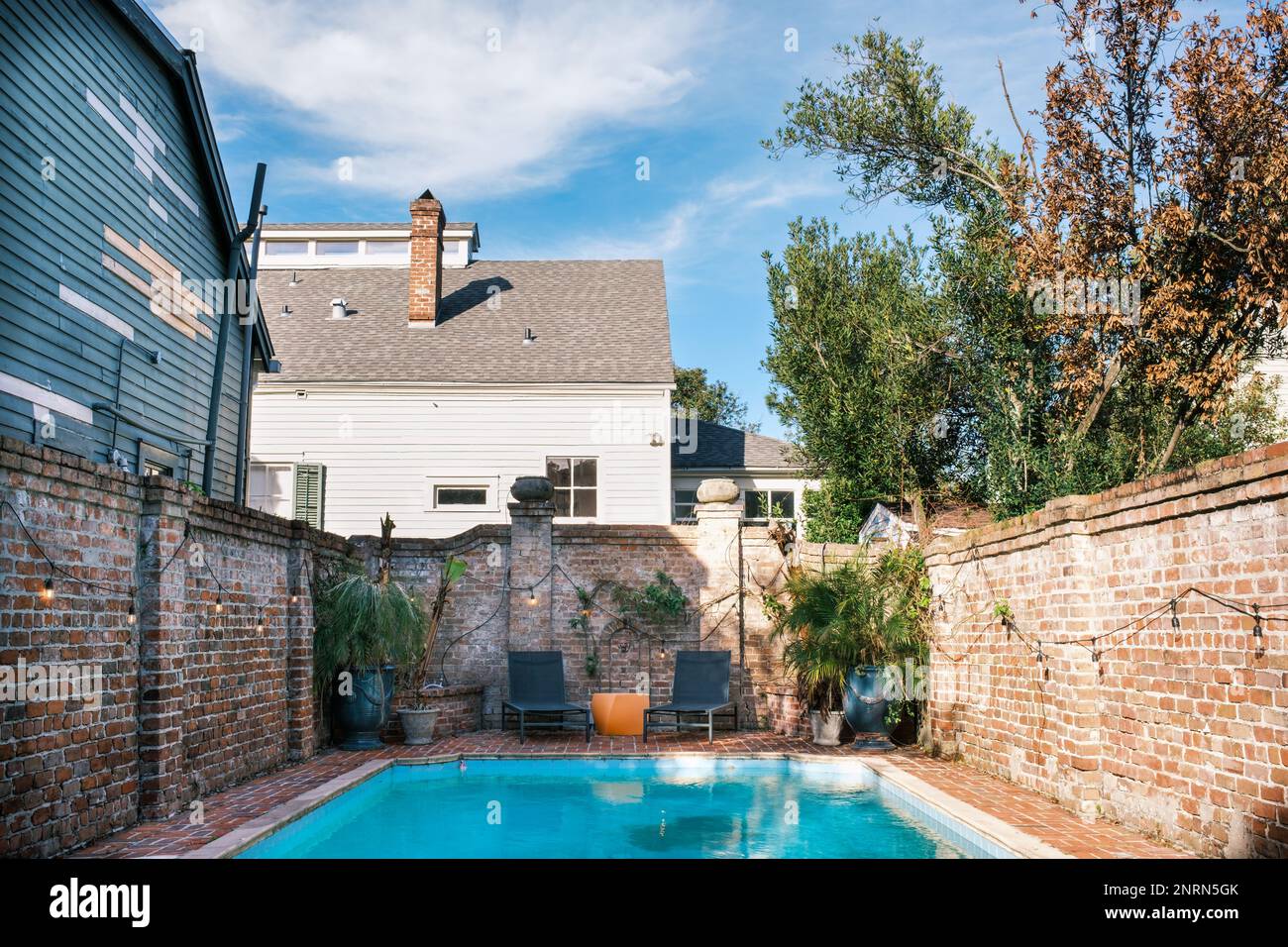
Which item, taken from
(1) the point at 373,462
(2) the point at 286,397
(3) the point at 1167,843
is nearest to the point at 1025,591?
(3) the point at 1167,843

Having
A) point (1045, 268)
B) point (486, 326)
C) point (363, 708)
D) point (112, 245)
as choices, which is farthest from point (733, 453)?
point (112, 245)

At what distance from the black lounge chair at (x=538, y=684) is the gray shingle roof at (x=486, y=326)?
717 cm

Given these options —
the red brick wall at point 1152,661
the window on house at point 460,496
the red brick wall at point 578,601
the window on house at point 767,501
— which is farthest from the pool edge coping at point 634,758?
the window on house at point 767,501

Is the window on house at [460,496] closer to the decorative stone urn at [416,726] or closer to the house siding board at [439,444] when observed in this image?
the house siding board at [439,444]

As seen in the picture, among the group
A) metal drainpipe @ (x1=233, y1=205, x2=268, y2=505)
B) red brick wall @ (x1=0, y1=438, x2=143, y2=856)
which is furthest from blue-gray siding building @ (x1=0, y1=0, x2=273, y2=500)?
red brick wall @ (x1=0, y1=438, x2=143, y2=856)

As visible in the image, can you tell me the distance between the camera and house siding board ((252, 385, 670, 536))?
17594mm

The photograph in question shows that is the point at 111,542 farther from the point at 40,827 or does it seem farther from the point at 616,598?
the point at 616,598

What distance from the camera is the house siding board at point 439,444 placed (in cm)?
1759

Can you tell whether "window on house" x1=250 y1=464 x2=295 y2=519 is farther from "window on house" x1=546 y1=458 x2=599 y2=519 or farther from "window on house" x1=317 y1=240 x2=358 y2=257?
"window on house" x1=317 y1=240 x2=358 y2=257

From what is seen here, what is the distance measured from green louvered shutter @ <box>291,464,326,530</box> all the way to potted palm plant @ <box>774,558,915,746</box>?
32.3 ft

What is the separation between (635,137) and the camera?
19516 mm

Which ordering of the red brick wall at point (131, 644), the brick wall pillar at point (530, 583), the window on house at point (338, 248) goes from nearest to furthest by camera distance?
the red brick wall at point (131, 644), the brick wall pillar at point (530, 583), the window on house at point (338, 248)

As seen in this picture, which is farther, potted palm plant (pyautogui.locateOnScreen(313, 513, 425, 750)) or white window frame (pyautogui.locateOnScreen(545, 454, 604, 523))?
white window frame (pyautogui.locateOnScreen(545, 454, 604, 523))
